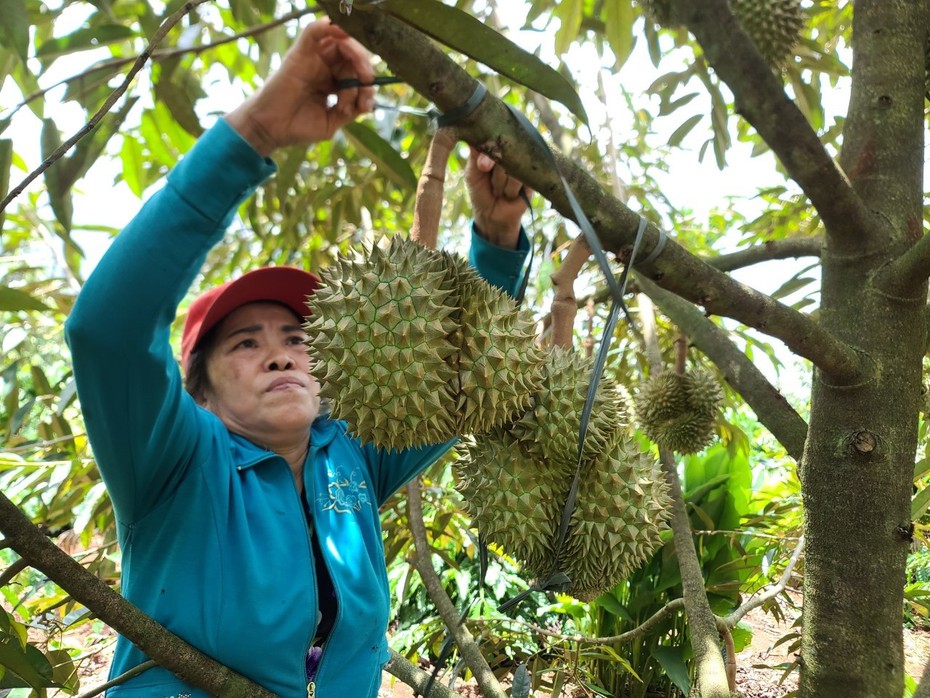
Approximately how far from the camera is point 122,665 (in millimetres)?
1311

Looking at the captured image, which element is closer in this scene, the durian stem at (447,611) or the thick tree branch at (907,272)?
the thick tree branch at (907,272)

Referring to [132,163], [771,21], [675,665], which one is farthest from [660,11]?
[675,665]

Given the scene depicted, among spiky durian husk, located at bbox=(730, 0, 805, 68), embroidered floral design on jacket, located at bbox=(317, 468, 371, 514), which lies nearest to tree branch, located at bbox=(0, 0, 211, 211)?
embroidered floral design on jacket, located at bbox=(317, 468, 371, 514)

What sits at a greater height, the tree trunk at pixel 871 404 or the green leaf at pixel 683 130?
the green leaf at pixel 683 130

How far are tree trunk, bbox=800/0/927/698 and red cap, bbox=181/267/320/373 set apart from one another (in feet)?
3.65

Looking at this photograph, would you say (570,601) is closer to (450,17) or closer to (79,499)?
(79,499)

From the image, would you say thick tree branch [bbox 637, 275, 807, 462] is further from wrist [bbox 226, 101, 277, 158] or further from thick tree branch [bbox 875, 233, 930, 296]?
wrist [bbox 226, 101, 277, 158]

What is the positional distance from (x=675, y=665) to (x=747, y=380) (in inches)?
69.0

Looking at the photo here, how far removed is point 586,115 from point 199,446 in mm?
1035

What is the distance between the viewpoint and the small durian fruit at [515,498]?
1183 millimetres

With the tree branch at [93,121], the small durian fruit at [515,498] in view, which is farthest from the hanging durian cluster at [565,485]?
the tree branch at [93,121]

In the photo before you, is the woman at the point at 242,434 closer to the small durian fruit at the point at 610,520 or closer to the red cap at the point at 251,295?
the red cap at the point at 251,295

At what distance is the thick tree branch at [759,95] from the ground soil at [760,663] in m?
2.52

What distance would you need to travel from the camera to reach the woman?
1.14 metres
